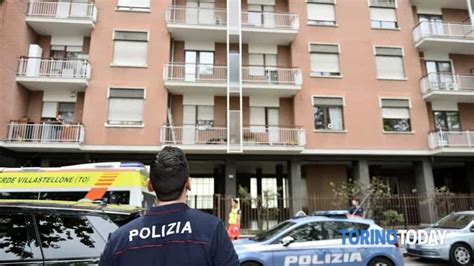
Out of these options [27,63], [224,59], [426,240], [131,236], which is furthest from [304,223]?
[27,63]

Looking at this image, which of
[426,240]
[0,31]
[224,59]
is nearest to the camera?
[426,240]

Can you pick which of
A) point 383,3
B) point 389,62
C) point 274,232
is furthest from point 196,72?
point 274,232

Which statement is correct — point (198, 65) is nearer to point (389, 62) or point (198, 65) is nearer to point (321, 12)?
point (321, 12)

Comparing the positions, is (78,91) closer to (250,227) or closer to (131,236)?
(250,227)

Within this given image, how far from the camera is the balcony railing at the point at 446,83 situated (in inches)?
767

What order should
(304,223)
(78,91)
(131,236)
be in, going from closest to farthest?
1. (131,236)
2. (304,223)
3. (78,91)

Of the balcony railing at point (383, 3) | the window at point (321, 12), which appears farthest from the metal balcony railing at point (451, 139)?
the window at point (321, 12)

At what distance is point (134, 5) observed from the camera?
64.2ft

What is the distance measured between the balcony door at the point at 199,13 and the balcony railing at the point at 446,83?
11.9 meters

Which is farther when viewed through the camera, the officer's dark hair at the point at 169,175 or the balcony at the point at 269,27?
the balcony at the point at 269,27

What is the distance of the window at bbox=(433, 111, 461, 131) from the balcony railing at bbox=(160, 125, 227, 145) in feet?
39.0

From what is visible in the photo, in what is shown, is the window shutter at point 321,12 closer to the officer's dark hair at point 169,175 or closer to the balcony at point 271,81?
the balcony at point 271,81

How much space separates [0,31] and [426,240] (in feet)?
62.5

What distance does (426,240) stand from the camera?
35.3 feet
